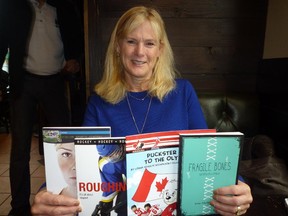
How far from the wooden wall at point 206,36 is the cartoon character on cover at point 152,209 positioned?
136 cm

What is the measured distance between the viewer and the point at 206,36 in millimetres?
1770

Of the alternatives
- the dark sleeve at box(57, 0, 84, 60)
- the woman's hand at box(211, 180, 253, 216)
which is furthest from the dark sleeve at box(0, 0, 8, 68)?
the woman's hand at box(211, 180, 253, 216)

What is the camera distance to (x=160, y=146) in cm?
56

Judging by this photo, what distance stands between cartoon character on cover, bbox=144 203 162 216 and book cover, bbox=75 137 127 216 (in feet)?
0.17

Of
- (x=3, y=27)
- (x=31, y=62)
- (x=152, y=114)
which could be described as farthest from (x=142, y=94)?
(x=3, y=27)

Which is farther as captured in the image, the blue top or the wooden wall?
the wooden wall

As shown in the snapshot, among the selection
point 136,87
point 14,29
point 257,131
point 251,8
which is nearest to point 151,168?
point 136,87

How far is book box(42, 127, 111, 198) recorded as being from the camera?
0.55m

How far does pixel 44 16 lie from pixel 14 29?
202mm

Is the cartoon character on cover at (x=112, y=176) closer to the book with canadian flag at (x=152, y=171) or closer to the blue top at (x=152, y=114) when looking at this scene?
the book with canadian flag at (x=152, y=171)

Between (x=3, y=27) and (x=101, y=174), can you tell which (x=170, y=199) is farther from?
(x=3, y=27)

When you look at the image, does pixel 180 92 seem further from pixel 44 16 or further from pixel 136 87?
pixel 44 16

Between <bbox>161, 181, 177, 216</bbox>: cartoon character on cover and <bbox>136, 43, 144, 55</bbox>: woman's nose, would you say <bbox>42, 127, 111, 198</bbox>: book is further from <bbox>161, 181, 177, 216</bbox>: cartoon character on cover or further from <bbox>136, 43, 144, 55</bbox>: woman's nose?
<bbox>136, 43, 144, 55</bbox>: woman's nose

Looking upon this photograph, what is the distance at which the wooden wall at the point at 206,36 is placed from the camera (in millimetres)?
1723
